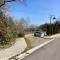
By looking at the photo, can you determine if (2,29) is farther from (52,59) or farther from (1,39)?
(52,59)

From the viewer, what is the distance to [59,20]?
107 metres

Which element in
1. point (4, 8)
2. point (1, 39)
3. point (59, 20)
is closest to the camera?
point (1, 39)

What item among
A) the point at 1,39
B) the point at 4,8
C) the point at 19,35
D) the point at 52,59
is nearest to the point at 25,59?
the point at 52,59

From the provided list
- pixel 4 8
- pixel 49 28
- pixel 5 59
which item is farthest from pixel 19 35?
pixel 5 59

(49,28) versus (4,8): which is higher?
(4,8)

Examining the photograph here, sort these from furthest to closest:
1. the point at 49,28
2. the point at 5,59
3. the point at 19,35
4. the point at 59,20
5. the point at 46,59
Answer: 1. the point at 59,20
2. the point at 49,28
3. the point at 19,35
4. the point at 46,59
5. the point at 5,59

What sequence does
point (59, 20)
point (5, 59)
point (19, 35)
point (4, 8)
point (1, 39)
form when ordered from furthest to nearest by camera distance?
1. point (59, 20)
2. point (19, 35)
3. point (4, 8)
4. point (1, 39)
5. point (5, 59)

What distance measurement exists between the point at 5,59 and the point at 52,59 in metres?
2.97

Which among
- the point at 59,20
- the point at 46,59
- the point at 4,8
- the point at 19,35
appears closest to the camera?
the point at 46,59

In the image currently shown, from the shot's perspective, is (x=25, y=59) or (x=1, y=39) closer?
(x=25, y=59)

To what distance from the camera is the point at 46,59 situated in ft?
43.5

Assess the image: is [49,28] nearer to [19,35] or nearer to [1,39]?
[19,35]

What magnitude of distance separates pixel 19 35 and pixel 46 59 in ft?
93.2

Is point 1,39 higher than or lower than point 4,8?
lower
